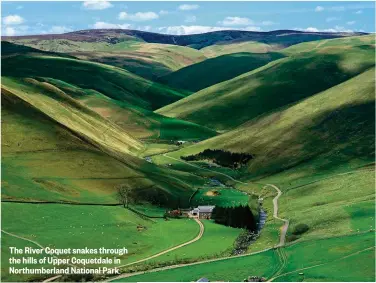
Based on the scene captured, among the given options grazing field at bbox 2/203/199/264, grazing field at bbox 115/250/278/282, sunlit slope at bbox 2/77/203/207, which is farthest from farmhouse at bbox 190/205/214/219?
grazing field at bbox 115/250/278/282

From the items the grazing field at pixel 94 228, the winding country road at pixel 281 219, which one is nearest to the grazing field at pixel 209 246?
the grazing field at pixel 94 228

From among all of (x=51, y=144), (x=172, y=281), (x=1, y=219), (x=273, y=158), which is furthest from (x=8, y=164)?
(x=273, y=158)

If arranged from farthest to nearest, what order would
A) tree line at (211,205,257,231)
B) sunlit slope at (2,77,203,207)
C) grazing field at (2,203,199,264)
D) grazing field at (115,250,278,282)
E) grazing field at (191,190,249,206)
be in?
grazing field at (191,190,249,206)
tree line at (211,205,257,231)
sunlit slope at (2,77,203,207)
grazing field at (2,203,199,264)
grazing field at (115,250,278,282)

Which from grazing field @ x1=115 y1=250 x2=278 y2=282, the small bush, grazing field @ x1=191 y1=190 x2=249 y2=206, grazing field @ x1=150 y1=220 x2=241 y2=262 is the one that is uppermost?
grazing field @ x1=191 y1=190 x2=249 y2=206

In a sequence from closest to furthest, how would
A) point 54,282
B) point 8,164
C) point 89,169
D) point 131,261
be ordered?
point 54,282
point 131,261
point 8,164
point 89,169

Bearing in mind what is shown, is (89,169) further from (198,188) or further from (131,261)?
(131,261)

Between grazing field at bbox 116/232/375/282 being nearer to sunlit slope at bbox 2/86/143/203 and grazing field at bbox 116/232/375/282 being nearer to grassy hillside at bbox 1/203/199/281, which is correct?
grassy hillside at bbox 1/203/199/281

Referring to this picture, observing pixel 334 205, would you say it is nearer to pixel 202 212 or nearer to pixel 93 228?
pixel 202 212
